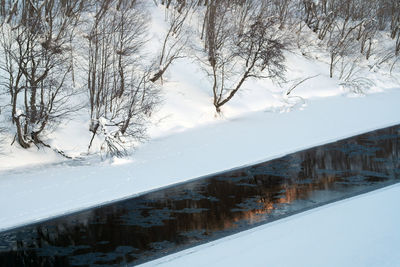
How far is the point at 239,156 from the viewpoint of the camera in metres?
18.4

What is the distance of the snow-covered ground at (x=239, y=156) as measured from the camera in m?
9.10

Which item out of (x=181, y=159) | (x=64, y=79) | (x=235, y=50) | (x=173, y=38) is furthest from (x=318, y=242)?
(x=173, y=38)

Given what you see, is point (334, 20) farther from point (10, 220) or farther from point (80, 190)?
point (10, 220)

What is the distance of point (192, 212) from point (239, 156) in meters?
6.15

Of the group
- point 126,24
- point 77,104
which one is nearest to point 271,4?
point 126,24

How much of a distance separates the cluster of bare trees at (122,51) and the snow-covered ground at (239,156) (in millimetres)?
936

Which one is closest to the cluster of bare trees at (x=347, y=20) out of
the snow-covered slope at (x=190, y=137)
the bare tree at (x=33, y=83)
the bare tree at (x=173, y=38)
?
the snow-covered slope at (x=190, y=137)

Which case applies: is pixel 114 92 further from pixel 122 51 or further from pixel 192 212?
pixel 192 212

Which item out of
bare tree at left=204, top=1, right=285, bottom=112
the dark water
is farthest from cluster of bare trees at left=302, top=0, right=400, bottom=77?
the dark water

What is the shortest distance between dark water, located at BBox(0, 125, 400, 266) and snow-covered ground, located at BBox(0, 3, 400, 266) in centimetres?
82

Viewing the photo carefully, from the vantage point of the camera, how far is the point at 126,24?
2242 cm

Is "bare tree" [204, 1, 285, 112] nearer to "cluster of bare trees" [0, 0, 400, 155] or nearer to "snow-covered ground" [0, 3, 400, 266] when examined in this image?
"cluster of bare trees" [0, 0, 400, 155]

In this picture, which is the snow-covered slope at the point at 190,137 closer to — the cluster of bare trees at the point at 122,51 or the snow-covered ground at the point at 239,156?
the snow-covered ground at the point at 239,156

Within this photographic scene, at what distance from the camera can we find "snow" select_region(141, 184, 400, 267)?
8.13 meters
